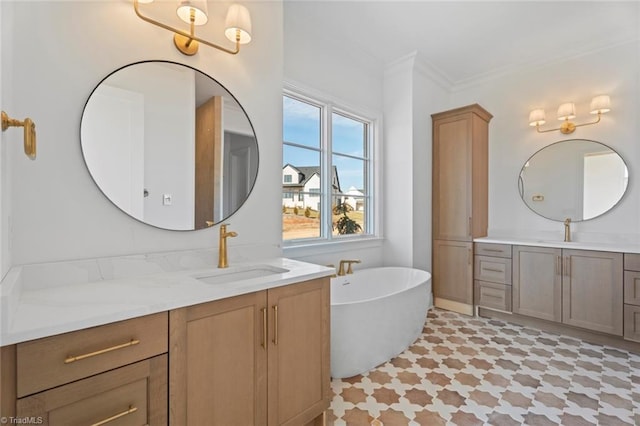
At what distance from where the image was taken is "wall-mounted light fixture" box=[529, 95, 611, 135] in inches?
115

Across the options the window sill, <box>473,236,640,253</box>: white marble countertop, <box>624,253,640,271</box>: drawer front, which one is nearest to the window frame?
the window sill

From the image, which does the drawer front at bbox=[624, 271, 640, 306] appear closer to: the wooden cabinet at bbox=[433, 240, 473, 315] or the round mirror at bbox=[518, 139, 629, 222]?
the round mirror at bbox=[518, 139, 629, 222]

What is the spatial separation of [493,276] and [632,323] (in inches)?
41.5

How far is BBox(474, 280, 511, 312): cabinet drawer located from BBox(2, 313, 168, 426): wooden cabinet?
3211mm

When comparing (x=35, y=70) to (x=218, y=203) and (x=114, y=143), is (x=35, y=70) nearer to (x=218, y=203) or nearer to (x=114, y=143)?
(x=114, y=143)

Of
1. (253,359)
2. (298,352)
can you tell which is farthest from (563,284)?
(253,359)

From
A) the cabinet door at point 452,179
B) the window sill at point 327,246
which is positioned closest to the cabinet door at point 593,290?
the cabinet door at point 452,179

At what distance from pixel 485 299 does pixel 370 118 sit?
2412 mm

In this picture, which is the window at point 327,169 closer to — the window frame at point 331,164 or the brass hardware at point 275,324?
the window frame at point 331,164

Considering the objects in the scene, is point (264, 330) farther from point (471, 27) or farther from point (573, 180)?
point (573, 180)

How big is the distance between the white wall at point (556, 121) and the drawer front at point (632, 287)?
0.66 metres

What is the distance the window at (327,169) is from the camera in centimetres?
276

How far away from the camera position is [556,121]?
327 centimetres

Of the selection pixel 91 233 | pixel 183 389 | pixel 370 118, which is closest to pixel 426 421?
pixel 183 389
